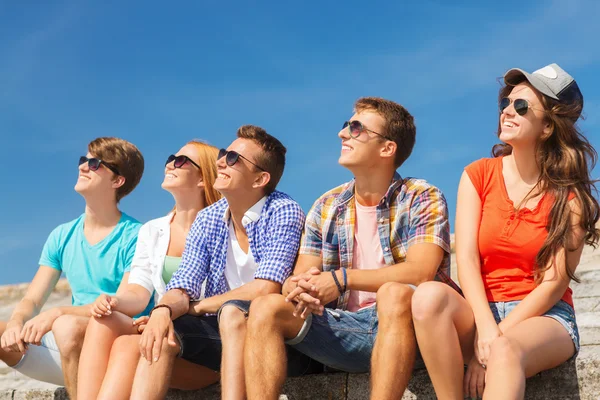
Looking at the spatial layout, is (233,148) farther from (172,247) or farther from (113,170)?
(113,170)

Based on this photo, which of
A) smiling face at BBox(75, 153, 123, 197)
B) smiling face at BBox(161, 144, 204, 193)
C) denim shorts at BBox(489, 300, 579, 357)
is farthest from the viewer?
smiling face at BBox(75, 153, 123, 197)

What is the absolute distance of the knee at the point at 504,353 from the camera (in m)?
3.36

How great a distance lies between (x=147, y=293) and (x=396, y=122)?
2005 mm

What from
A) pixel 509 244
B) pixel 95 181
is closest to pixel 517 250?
pixel 509 244

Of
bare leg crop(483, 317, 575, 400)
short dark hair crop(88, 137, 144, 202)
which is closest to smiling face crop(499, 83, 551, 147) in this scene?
bare leg crop(483, 317, 575, 400)

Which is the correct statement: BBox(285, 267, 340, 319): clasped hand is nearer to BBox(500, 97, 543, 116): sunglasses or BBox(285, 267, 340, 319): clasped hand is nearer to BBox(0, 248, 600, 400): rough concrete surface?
BBox(0, 248, 600, 400): rough concrete surface

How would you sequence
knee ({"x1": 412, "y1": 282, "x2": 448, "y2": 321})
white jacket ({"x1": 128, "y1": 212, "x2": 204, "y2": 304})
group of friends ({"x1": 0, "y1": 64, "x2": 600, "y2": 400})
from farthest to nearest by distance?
white jacket ({"x1": 128, "y1": 212, "x2": 204, "y2": 304})
group of friends ({"x1": 0, "y1": 64, "x2": 600, "y2": 400})
knee ({"x1": 412, "y1": 282, "x2": 448, "y2": 321})

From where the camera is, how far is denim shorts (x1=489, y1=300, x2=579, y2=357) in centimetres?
380

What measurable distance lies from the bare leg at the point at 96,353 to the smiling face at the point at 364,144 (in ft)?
5.48

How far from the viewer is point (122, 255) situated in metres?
5.46

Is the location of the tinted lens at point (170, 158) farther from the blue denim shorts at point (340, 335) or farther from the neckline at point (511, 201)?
the neckline at point (511, 201)

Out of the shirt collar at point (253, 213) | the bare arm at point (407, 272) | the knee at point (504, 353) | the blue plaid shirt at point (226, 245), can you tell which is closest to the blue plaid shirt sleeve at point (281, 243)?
the blue plaid shirt at point (226, 245)

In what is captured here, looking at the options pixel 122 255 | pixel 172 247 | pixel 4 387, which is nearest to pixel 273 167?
pixel 172 247

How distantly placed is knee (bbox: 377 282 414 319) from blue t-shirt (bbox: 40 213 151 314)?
2209 millimetres
